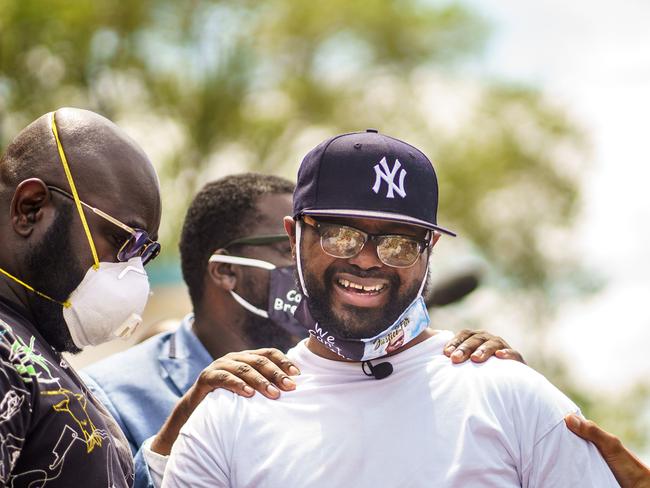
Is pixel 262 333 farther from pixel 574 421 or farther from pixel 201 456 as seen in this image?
pixel 574 421

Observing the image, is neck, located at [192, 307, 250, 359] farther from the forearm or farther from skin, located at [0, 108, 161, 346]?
skin, located at [0, 108, 161, 346]

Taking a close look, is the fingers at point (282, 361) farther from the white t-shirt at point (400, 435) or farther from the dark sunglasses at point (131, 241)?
the dark sunglasses at point (131, 241)

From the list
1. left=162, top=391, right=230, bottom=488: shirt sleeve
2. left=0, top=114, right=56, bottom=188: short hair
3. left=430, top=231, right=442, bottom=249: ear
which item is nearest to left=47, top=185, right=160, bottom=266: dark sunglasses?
left=0, top=114, right=56, bottom=188: short hair

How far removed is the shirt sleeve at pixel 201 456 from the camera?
310 cm

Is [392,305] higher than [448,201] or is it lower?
higher

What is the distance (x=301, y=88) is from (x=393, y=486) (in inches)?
829

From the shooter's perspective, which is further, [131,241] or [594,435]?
[131,241]

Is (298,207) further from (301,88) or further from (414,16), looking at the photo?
(414,16)

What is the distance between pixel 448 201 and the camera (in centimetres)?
2712

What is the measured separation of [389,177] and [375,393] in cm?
69

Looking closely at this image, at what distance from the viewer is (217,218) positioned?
5.01m

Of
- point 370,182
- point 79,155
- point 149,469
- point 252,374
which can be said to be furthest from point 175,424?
point 370,182

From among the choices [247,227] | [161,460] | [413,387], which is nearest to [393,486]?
[413,387]

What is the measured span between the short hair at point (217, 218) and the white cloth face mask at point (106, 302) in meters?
1.43
